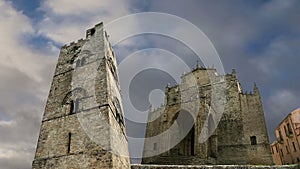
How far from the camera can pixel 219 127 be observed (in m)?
35.0

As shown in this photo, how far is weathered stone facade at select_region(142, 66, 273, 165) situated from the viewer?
93.2ft

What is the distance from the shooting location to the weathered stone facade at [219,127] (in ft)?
93.2

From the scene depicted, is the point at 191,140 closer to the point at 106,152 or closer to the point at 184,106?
the point at 184,106

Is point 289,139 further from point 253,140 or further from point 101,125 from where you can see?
point 101,125

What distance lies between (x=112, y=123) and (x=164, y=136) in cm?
1736

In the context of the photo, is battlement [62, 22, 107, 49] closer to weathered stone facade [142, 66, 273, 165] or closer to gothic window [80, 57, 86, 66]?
gothic window [80, 57, 86, 66]

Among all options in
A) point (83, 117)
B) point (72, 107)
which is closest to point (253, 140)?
point (83, 117)

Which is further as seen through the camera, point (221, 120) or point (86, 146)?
point (221, 120)

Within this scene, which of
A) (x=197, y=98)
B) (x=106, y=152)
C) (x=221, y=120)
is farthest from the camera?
(x=221, y=120)

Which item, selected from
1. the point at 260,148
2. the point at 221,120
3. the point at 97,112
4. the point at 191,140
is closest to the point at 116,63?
the point at 97,112

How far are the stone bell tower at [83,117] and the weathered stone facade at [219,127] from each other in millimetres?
12759

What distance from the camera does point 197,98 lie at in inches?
1174

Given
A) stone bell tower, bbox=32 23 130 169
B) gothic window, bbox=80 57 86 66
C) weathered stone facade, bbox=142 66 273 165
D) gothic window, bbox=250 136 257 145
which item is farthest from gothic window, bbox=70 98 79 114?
gothic window, bbox=250 136 257 145

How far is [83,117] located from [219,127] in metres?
24.5
